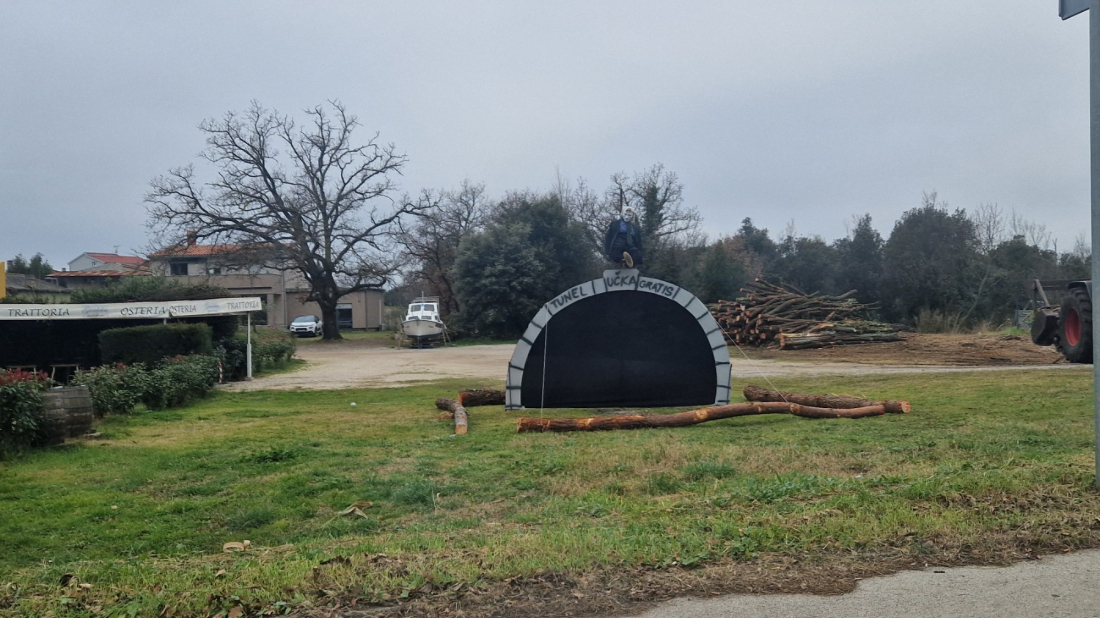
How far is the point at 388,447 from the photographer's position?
10.7 metres

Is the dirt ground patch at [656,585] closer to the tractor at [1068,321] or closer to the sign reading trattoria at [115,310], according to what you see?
the tractor at [1068,321]

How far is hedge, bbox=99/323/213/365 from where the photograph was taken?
20.9 meters

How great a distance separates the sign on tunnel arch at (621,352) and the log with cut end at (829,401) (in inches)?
21.4

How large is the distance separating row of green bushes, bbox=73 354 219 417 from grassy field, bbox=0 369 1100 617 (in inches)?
97.6

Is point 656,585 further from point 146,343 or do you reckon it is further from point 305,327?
point 305,327

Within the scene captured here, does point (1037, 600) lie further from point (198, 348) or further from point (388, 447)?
point (198, 348)

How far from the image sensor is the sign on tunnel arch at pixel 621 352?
1421 cm

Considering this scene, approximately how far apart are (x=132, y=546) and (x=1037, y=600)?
20.0 feet

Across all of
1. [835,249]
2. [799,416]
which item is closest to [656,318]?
[799,416]

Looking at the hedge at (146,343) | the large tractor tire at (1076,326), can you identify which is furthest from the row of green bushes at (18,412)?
the large tractor tire at (1076,326)

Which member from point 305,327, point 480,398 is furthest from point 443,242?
point 480,398

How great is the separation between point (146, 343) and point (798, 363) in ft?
62.9

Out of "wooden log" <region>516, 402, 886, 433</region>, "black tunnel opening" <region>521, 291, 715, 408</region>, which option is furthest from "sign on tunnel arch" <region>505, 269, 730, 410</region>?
"wooden log" <region>516, 402, 886, 433</region>

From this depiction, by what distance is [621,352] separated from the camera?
14398mm
